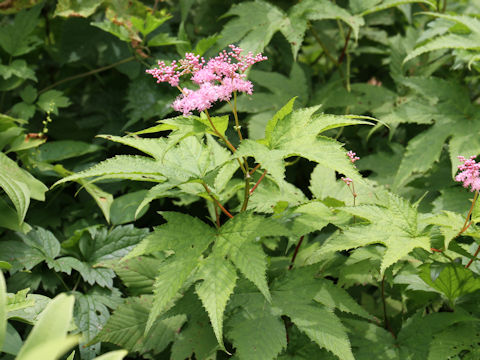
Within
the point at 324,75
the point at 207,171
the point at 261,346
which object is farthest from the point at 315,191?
the point at 324,75

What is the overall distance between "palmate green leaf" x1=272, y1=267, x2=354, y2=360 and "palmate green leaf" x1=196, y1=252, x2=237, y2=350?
0.82 ft

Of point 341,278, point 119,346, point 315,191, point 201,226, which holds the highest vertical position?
point 201,226

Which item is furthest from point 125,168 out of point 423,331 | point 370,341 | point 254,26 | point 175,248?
point 254,26

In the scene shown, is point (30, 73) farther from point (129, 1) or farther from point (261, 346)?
point (261, 346)

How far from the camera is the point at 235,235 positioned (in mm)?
1330

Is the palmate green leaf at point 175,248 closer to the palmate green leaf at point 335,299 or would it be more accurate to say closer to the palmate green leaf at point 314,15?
the palmate green leaf at point 335,299

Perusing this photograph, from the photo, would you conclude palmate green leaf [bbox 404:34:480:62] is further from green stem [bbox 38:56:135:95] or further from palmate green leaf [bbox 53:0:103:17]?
palmate green leaf [bbox 53:0:103:17]

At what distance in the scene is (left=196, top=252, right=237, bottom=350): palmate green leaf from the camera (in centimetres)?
116

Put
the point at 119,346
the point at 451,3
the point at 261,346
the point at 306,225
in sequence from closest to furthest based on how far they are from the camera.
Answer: the point at 261,346 < the point at 306,225 < the point at 119,346 < the point at 451,3

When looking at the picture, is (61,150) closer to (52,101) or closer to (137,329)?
(52,101)

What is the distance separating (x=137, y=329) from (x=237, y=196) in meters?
0.71

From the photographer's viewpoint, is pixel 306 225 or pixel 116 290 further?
pixel 116 290

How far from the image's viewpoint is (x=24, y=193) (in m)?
1.60

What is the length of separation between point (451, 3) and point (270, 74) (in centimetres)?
133
